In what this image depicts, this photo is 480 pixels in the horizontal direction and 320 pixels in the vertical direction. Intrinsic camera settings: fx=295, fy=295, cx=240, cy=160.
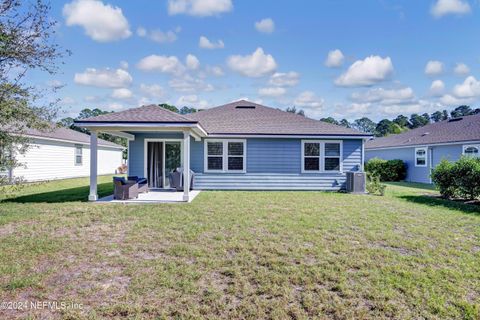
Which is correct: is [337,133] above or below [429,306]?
above

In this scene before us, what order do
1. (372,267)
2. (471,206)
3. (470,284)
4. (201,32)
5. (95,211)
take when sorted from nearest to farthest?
(470,284) → (372,267) → (95,211) → (471,206) → (201,32)

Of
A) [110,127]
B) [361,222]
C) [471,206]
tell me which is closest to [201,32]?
[110,127]

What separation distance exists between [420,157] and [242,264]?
1885 centimetres

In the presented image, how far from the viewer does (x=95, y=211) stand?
312 inches

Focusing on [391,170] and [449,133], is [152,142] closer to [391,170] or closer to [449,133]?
[391,170]

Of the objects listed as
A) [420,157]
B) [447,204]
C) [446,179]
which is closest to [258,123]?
[446,179]

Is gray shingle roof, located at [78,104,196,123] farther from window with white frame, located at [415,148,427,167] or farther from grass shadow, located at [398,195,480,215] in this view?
window with white frame, located at [415,148,427,167]

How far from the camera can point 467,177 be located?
1006 cm

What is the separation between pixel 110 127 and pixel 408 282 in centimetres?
902

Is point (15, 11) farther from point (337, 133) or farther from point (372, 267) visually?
point (337, 133)

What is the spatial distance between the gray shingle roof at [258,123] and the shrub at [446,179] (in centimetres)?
337

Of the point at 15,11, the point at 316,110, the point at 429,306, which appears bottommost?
the point at 429,306

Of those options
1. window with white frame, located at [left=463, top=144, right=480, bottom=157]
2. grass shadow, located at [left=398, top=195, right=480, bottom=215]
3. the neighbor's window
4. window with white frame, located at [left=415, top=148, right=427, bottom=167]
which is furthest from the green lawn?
the neighbor's window

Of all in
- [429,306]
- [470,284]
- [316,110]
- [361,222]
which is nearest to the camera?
[429,306]
